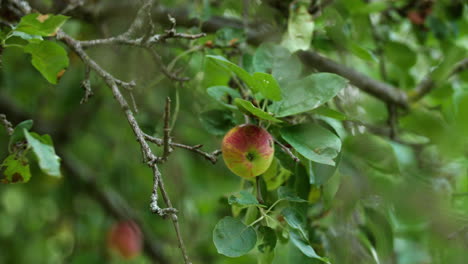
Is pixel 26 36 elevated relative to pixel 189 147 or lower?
elevated

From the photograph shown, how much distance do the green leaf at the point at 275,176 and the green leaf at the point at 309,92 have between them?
0.53ft

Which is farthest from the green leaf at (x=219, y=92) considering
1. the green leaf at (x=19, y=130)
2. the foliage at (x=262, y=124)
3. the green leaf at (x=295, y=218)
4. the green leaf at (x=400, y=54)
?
the green leaf at (x=400, y=54)

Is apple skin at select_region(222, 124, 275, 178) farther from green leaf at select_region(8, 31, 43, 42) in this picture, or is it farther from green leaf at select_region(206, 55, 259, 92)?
Result: green leaf at select_region(8, 31, 43, 42)

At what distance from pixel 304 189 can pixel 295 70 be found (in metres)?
0.22

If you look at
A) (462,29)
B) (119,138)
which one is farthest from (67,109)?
(462,29)

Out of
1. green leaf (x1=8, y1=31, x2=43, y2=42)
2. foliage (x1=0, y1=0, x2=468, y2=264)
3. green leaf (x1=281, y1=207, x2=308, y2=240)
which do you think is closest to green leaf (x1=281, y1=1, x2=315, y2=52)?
foliage (x1=0, y1=0, x2=468, y2=264)

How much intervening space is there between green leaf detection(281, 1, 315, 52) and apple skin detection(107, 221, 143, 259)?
128cm

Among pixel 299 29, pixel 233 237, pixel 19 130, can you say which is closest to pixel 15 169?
pixel 19 130

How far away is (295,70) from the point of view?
99cm

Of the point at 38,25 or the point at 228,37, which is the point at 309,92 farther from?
the point at 38,25

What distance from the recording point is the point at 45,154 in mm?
741

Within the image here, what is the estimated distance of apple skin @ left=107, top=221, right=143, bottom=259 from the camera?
2.18 m

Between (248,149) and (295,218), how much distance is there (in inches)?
5.3

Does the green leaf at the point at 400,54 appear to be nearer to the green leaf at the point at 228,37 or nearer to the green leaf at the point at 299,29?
the green leaf at the point at 299,29
